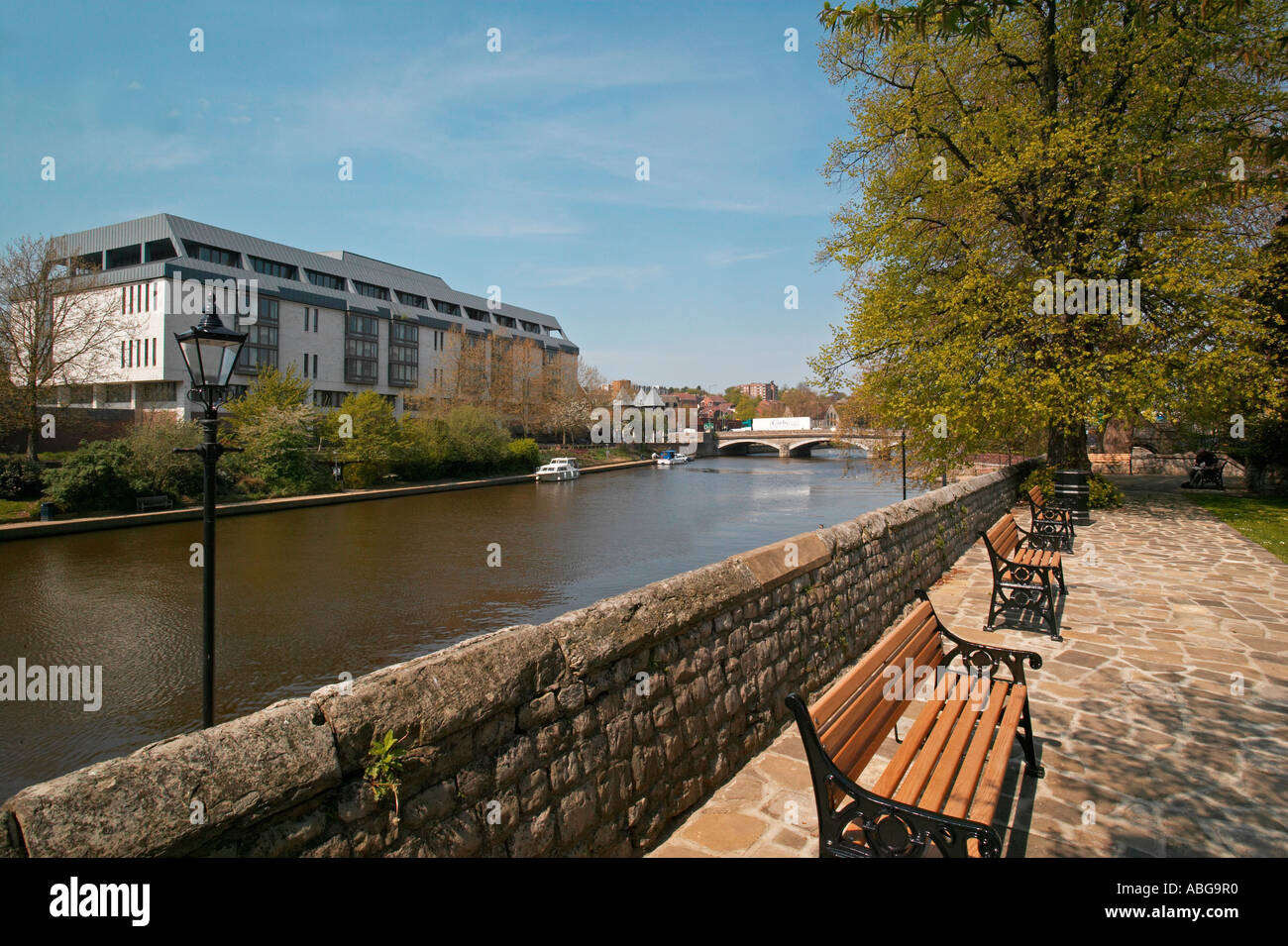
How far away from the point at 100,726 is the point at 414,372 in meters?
62.9

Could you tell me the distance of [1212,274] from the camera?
12.5m

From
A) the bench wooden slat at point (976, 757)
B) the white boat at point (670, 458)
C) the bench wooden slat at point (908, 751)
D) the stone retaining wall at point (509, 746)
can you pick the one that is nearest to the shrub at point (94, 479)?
the stone retaining wall at point (509, 746)

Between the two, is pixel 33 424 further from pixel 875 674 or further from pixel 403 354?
pixel 403 354

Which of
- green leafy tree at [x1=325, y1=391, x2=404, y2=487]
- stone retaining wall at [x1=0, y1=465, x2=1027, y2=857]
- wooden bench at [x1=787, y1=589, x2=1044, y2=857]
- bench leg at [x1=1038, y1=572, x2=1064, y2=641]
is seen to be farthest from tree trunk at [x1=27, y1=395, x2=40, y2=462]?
bench leg at [x1=1038, y1=572, x2=1064, y2=641]

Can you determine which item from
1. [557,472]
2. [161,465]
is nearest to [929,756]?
[161,465]

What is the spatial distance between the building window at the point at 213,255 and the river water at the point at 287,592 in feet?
109

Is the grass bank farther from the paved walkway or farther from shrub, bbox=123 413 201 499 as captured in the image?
shrub, bbox=123 413 201 499

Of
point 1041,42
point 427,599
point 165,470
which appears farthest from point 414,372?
point 1041,42

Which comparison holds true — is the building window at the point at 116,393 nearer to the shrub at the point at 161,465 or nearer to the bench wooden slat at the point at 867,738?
the shrub at the point at 161,465

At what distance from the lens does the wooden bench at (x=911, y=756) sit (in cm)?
238

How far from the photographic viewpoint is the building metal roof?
47281mm

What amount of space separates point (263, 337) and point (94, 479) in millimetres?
33548

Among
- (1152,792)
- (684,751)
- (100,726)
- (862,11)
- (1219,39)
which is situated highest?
(1219,39)
